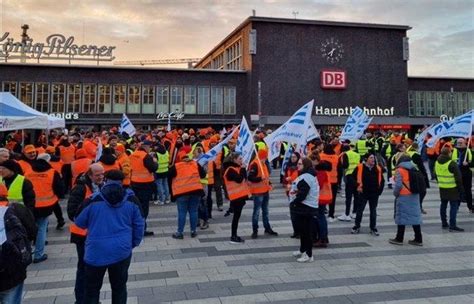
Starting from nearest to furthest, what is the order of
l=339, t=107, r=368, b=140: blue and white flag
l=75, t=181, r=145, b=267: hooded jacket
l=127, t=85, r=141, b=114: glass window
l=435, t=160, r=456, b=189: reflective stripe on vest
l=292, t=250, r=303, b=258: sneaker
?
l=75, t=181, r=145, b=267: hooded jacket → l=292, t=250, r=303, b=258: sneaker → l=435, t=160, r=456, b=189: reflective stripe on vest → l=339, t=107, r=368, b=140: blue and white flag → l=127, t=85, r=141, b=114: glass window

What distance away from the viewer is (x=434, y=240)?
8484mm

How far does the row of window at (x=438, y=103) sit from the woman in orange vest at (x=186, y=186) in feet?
175

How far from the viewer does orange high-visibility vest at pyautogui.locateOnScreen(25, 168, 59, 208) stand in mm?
7117

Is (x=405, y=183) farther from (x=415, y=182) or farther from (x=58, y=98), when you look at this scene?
(x=58, y=98)

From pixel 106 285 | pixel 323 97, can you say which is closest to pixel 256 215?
pixel 106 285

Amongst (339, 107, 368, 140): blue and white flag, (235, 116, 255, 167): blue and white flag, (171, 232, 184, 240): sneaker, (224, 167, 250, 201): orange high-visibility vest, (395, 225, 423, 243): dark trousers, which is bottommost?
(171, 232, 184, 240): sneaker

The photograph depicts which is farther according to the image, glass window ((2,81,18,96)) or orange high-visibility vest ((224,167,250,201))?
glass window ((2,81,18,96))

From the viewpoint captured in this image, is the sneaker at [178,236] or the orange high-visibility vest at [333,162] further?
the orange high-visibility vest at [333,162]

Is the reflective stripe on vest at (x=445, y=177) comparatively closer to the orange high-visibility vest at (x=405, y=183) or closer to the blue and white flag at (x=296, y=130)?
the orange high-visibility vest at (x=405, y=183)

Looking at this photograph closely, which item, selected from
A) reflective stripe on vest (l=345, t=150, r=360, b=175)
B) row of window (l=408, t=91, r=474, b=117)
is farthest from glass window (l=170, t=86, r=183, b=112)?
reflective stripe on vest (l=345, t=150, r=360, b=175)

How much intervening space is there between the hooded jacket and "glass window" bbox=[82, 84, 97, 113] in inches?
1748

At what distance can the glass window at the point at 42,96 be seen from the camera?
44.9 metres

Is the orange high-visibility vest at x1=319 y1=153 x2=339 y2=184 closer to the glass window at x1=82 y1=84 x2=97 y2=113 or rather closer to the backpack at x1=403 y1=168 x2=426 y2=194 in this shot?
the backpack at x1=403 y1=168 x2=426 y2=194

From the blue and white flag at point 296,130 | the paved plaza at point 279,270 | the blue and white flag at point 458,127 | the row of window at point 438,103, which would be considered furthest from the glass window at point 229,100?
the paved plaza at point 279,270
